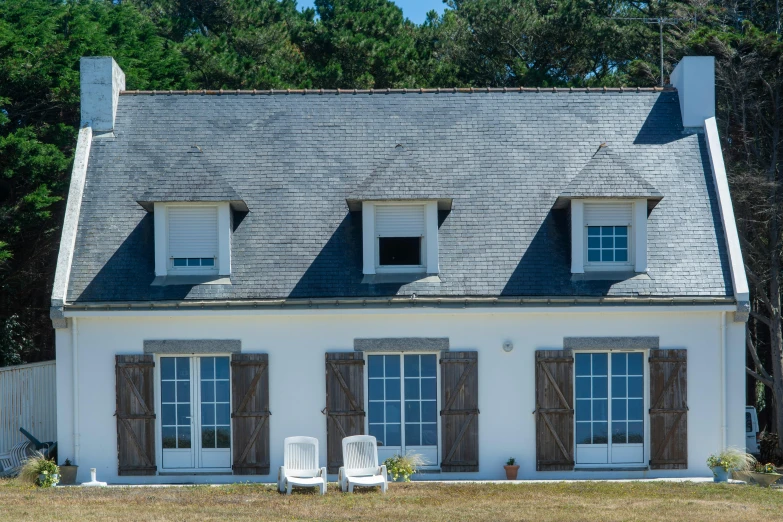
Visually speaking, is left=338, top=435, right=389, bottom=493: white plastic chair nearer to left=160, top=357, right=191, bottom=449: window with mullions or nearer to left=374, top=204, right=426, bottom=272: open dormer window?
left=160, top=357, right=191, bottom=449: window with mullions

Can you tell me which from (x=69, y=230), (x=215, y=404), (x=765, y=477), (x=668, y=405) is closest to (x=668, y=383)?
(x=668, y=405)

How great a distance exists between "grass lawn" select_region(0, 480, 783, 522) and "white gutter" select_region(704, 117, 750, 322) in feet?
9.33

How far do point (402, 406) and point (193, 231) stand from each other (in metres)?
4.41

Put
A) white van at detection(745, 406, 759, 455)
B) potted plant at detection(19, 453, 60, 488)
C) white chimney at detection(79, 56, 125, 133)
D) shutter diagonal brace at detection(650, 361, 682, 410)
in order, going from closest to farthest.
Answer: potted plant at detection(19, 453, 60, 488) → shutter diagonal brace at detection(650, 361, 682, 410) → white chimney at detection(79, 56, 125, 133) → white van at detection(745, 406, 759, 455)

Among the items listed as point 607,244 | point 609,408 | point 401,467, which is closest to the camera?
point 401,467

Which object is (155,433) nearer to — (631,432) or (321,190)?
(321,190)

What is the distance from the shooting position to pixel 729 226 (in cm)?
1608

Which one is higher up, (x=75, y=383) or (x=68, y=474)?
(x=75, y=383)

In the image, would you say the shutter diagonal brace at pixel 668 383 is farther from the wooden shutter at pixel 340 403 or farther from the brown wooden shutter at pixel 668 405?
the wooden shutter at pixel 340 403

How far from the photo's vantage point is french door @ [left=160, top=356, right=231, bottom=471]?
50.6 ft

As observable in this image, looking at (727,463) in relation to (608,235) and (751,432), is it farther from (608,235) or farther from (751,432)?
(751,432)

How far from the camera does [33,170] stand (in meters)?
21.8

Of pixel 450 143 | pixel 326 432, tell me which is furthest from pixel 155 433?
pixel 450 143

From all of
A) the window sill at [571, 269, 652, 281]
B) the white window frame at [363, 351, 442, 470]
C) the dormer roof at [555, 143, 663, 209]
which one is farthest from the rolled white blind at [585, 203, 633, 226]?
the white window frame at [363, 351, 442, 470]
